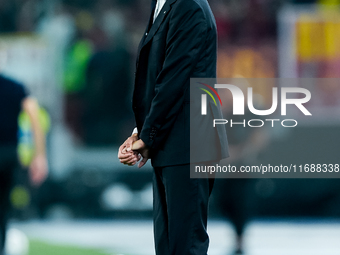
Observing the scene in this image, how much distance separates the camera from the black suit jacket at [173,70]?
9.20 ft

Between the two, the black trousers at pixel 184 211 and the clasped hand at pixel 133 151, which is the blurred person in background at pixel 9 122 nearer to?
the clasped hand at pixel 133 151

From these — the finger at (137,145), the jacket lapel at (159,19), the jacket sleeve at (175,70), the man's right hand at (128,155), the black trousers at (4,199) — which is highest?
the jacket lapel at (159,19)

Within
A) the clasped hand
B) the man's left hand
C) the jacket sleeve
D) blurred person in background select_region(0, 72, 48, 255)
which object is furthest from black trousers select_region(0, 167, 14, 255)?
the jacket sleeve

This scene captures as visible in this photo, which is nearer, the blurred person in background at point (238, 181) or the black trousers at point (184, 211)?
the black trousers at point (184, 211)

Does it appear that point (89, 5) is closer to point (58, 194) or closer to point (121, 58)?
point (121, 58)

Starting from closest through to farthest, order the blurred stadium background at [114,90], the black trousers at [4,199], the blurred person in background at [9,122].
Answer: the black trousers at [4,199] < the blurred person in background at [9,122] < the blurred stadium background at [114,90]

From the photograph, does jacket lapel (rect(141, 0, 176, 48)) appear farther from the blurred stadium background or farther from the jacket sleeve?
the blurred stadium background

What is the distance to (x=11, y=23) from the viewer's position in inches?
283

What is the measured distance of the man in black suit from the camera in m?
2.81

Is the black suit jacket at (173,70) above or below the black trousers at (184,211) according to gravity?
above

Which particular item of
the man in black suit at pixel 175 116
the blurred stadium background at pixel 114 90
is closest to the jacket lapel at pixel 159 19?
the man in black suit at pixel 175 116

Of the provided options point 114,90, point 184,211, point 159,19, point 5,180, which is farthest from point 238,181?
point 159,19

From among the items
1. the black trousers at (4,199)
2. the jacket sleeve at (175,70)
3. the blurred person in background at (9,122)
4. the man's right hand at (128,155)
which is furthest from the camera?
the blurred person in background at (9,122)

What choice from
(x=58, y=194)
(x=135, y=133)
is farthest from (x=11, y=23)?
(x=135, y=133)
